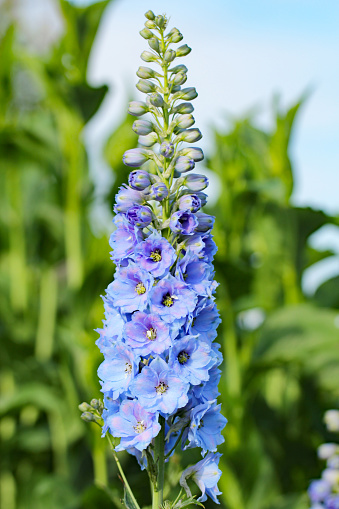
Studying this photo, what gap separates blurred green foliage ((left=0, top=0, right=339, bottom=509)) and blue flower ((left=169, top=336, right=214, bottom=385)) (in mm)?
1540

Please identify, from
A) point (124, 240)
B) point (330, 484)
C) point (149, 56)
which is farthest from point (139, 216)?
point (330, 484)

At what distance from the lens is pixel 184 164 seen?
4.75 ft

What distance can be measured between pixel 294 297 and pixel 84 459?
1.54m

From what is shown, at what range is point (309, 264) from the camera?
3.68 meters

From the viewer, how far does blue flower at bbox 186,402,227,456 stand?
135cm

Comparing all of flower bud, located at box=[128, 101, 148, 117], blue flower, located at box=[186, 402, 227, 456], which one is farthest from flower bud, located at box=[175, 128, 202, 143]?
blue flower, located at box=[186, 402, 227, 456]

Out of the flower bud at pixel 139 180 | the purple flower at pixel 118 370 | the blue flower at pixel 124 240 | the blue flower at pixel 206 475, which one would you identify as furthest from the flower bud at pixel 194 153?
the blue flower at pixel 206 475

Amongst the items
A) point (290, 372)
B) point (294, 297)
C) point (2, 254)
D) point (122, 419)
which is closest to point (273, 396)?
point (290, 372)

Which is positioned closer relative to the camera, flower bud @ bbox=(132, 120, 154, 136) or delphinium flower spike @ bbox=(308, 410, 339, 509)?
flower bud @ bbox=(132, 120, 154, 136)

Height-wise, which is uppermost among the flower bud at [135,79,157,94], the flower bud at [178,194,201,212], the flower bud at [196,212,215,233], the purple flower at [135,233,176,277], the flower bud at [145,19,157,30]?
the flower bud at [145,19,157,30]

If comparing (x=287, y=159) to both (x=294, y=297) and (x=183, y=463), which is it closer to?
(x=294, y=297)

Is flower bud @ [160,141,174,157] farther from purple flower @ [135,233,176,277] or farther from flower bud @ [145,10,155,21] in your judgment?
flower bud @ [145,10,155,21]

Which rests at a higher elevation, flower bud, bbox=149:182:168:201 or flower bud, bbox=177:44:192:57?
flower bud, bbox=177:44:192:57

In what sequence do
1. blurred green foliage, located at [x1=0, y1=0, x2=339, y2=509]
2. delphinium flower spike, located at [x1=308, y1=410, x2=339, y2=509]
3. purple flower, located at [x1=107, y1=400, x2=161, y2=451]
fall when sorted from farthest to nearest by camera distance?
1. blurred green foliage, located at [x1=0, y1=0, x2=339, y2=509]
2. delphinium flower spike, located at [x1=308, y1=410, x2=339, y2=509]
3. purple flower, located at [x1=107, y1=400, x2=161, y2=451]
